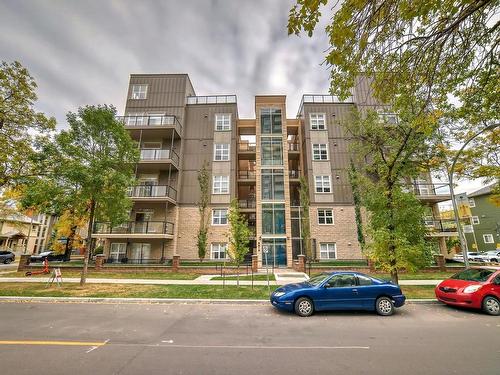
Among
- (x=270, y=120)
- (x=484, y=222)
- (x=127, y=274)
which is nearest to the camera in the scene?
(x=127, y=274)

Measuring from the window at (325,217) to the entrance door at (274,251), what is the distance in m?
4.34

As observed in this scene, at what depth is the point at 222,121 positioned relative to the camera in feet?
86.9

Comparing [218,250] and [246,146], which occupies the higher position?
[246,146]

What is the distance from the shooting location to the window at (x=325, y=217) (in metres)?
23.5

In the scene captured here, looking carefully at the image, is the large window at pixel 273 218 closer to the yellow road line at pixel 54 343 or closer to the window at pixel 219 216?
the window at pixel 219 216

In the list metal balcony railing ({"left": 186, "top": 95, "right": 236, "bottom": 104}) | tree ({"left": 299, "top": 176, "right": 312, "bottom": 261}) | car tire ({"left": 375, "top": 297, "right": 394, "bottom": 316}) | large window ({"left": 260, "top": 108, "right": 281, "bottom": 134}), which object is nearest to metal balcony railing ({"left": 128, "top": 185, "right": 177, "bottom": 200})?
metal balcony railing ({"left": 186, "top": 95, "right": 236, "bottom": 104})

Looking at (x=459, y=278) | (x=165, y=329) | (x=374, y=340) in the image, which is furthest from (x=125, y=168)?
(x=459, y=278)

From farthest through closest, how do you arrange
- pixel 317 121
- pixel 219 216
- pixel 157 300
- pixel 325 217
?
1. pixel 317 121
2. pixel 219 216
3. pixel 325 217
4. pixel 157 300

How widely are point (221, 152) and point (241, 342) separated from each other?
70.0 ft

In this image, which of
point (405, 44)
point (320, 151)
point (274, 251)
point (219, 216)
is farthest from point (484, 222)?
point (405, 44)

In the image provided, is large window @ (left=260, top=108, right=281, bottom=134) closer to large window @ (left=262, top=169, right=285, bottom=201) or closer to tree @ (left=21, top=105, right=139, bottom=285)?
large window @ (left=262, top=169, right=285, bottom=201)

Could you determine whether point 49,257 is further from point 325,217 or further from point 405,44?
point 405,44

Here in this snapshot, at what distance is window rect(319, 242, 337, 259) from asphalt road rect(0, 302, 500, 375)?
13707mm

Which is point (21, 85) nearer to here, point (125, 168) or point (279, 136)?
point (125, 168)
